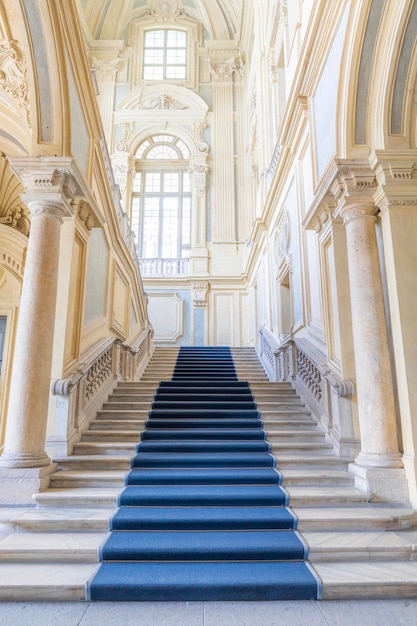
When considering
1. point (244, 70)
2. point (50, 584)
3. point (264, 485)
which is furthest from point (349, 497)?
point (244, 70)

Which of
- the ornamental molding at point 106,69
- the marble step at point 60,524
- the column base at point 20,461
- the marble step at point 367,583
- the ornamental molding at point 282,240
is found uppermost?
the ornamental molding at point 106,69

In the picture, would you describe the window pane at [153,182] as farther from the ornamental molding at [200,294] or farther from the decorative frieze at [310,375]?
the decorative frieze at [310,375]

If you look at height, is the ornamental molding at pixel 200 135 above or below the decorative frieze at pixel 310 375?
above

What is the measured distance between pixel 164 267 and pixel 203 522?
11.0 meters

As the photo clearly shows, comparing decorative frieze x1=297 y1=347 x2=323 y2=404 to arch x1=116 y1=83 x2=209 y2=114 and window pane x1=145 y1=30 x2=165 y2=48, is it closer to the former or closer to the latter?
arch x1=116 y1=83 x2=209 y2=114

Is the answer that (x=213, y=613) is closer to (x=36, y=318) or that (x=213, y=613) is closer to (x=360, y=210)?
(x=36, y=318)

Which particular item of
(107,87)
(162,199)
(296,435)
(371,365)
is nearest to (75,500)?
(296,435)

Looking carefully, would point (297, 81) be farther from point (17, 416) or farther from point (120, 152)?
point (120, 152)

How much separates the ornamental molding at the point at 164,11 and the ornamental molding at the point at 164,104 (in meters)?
3.47

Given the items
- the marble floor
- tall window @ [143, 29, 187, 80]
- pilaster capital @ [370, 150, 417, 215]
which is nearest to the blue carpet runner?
the marble floor

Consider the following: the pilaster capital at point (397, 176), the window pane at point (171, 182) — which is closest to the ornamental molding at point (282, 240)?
the pilaster capital at point (397, 176)

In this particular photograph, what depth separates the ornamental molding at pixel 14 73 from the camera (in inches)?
187

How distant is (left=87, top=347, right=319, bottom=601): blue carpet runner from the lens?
8.88ft

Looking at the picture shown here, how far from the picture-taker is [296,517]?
341cm
